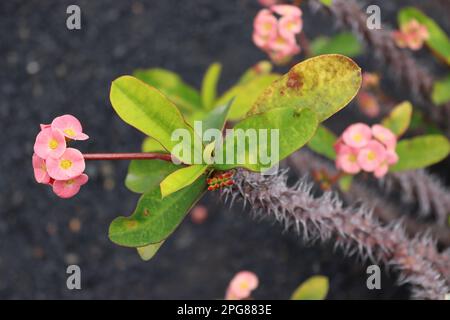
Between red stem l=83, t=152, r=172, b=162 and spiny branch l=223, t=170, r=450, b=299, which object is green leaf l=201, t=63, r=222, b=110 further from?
red stem l=83, t=152, r=172, b=162

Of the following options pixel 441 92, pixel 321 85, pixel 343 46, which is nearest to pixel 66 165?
pixel 321 85

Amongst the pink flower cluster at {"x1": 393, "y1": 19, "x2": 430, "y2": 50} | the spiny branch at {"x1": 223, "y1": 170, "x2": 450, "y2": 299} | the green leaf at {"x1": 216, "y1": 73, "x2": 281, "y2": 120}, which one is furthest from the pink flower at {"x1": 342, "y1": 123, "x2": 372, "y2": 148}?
the pink flower cluster at {"x1": 393, "y1": 19, "x2": 430, "y2": 50}

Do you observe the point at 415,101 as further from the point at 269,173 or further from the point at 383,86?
the point at 269,173

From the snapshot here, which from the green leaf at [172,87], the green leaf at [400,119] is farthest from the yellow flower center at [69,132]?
the green leaf at [400,119]

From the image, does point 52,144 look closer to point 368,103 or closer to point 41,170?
point 41,170
